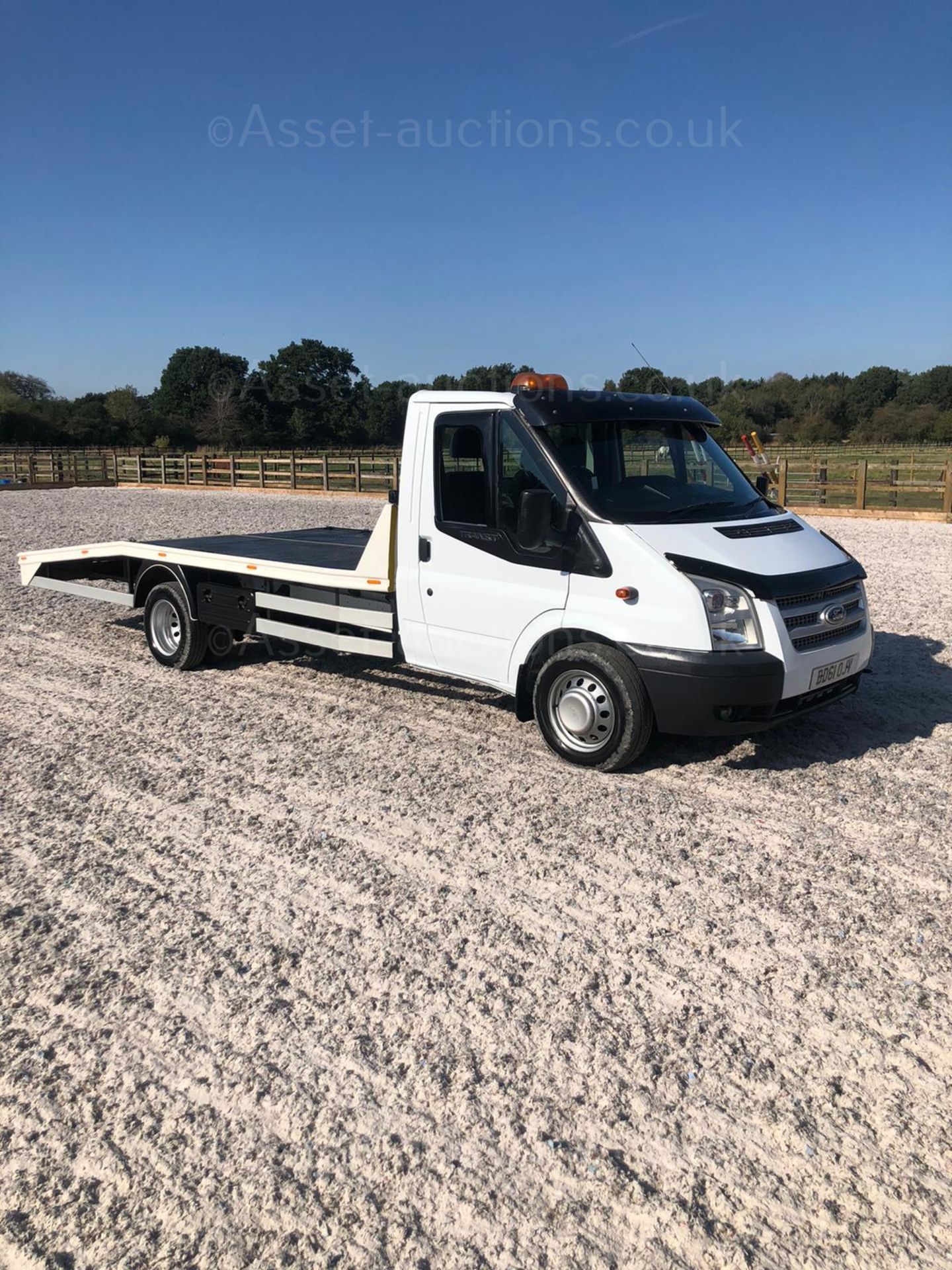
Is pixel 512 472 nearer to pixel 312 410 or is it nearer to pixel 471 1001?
pixel 471 1001

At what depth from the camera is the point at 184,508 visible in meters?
25.6

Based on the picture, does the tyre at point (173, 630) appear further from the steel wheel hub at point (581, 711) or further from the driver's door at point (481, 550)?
the steel wheel hub at point (581, 711)

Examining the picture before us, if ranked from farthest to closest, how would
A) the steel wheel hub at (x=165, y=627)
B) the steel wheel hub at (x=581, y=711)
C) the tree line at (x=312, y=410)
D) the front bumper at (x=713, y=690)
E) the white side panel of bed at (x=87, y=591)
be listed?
the tree line at (x=312, y=410) → the white side panel of bed at (x=87, y=591) → the steel wheel hub at (x=165, y=627) → the steel wheel hub at (x=581, y=711) → the front bumper at (x=713, y=690)

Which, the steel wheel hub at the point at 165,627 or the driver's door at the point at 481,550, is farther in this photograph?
the steel wheel hub at the point at 165,627

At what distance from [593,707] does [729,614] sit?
0.94m

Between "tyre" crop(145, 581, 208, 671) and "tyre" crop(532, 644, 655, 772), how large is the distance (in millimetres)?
3531

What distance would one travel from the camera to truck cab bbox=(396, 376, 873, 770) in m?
4.91

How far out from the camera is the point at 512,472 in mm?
5543

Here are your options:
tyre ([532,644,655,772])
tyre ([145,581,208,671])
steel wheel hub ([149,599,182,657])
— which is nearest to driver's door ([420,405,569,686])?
tyre ([532,644,655,772])

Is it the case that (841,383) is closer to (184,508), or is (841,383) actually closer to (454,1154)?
(184,508)

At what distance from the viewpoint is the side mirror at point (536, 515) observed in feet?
16.9

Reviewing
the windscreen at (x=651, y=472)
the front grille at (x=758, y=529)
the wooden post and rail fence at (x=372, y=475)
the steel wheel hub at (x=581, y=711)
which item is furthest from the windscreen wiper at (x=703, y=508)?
the wooden post and rail fence at (x=372, y=475)

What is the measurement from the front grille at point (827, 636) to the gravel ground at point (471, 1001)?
789mm

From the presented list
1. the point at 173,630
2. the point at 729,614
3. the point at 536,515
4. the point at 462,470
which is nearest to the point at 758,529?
the point at 729,614
